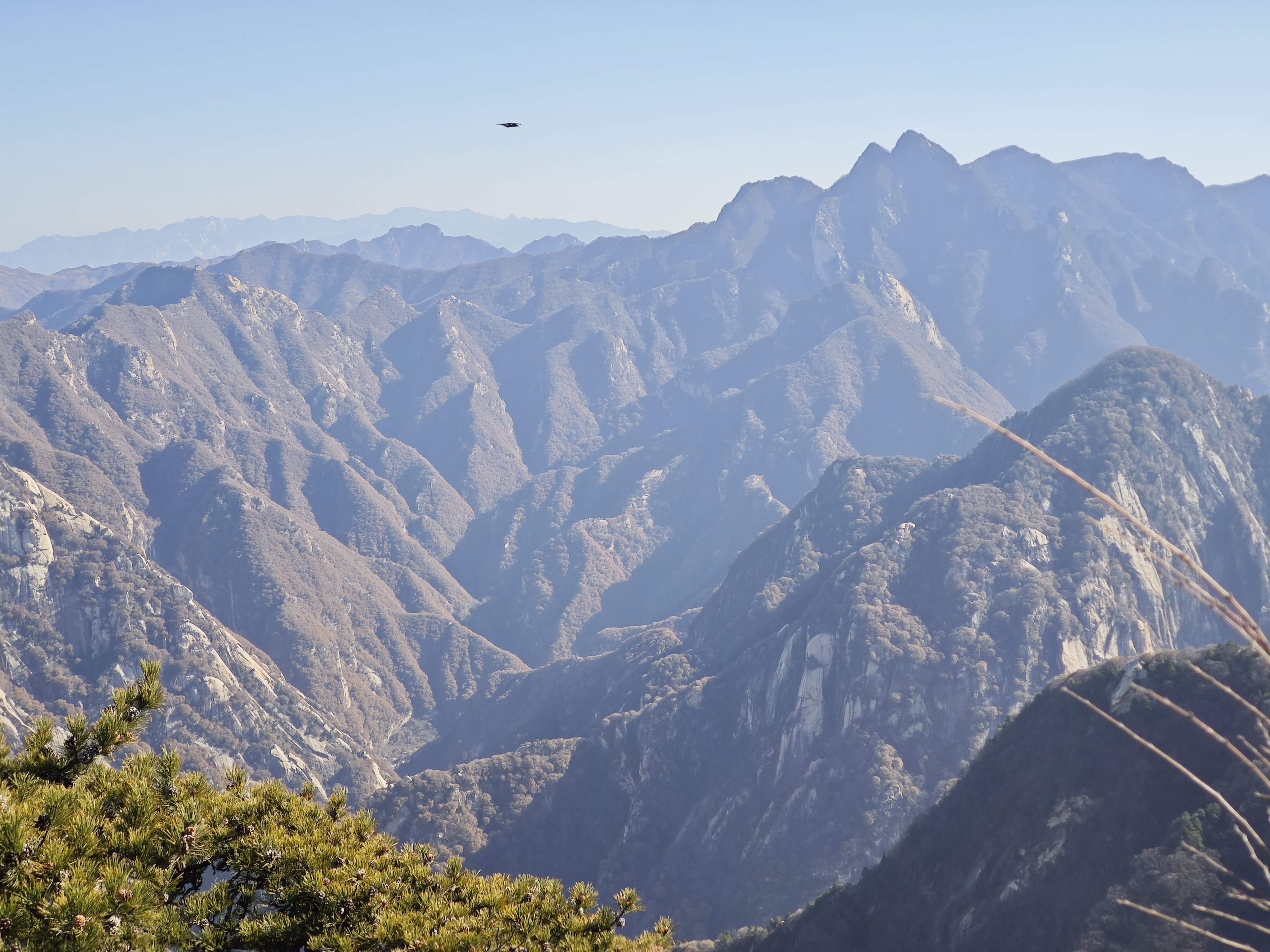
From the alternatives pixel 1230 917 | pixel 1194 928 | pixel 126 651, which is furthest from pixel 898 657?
pixel 126 651

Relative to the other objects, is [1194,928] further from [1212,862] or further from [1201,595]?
[1212,862]

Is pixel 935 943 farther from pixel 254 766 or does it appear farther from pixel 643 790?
pixel 254 766

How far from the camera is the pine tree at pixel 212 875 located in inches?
404

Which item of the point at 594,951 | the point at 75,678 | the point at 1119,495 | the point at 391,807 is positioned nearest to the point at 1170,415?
the point at 1119,495

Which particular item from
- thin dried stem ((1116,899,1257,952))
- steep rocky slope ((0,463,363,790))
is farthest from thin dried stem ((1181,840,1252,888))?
steep rocky slope ((0,463,363,790))

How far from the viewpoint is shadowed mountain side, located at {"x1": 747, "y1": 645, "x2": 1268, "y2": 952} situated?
44219 millimetres

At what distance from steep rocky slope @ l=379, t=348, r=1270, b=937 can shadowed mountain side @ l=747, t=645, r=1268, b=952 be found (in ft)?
87.9

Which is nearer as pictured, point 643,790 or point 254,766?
point 643,790

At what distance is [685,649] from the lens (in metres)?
142

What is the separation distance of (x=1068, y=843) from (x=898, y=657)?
165ft

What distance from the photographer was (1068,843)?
2039 inches

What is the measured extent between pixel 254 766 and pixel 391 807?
139 feet

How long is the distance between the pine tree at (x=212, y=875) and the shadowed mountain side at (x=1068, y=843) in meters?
38.5

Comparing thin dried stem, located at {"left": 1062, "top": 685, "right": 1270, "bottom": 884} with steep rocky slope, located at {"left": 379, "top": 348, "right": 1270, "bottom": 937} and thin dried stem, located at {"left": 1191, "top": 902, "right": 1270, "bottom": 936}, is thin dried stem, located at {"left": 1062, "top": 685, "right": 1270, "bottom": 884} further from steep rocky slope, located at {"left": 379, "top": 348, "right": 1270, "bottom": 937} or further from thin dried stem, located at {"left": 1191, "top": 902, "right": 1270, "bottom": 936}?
steep rocky slope, located at {"left": 379, "top": 348, "right": 1270, "bottom": 937}
